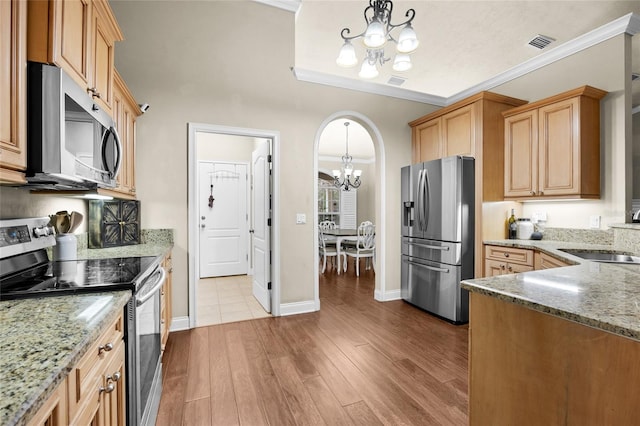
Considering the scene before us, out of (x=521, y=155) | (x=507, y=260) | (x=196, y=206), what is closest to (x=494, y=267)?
(x=507, y=260)

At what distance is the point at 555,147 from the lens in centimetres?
301

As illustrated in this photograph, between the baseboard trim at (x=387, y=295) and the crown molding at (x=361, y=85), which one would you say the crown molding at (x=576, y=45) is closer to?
the crown molding at (x=361, y=85)

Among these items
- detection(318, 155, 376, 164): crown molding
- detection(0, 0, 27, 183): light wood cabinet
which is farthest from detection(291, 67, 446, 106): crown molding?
detection(318, 155, 376, 164): crown molding

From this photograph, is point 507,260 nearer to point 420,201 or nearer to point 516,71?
point 420,201

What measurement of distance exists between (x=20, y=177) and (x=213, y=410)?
5.24ft

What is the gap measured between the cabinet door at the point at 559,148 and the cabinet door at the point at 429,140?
1.05m

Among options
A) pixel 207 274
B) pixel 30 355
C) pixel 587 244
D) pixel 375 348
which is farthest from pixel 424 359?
pixel 207 274

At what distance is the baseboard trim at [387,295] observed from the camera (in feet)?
13.1

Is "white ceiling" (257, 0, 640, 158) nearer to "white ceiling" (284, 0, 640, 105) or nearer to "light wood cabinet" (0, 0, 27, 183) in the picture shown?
"white ceiling" (284, 0, 640, 105)

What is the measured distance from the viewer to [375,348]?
104 inches

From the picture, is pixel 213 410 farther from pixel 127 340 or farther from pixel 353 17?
pixel 353 17

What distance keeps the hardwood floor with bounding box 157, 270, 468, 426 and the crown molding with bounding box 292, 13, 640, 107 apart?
2.84m

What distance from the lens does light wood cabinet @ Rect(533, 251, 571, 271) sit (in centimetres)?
245

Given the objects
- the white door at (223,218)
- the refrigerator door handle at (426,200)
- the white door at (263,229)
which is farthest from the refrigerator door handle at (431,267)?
the white door at (223,218)
